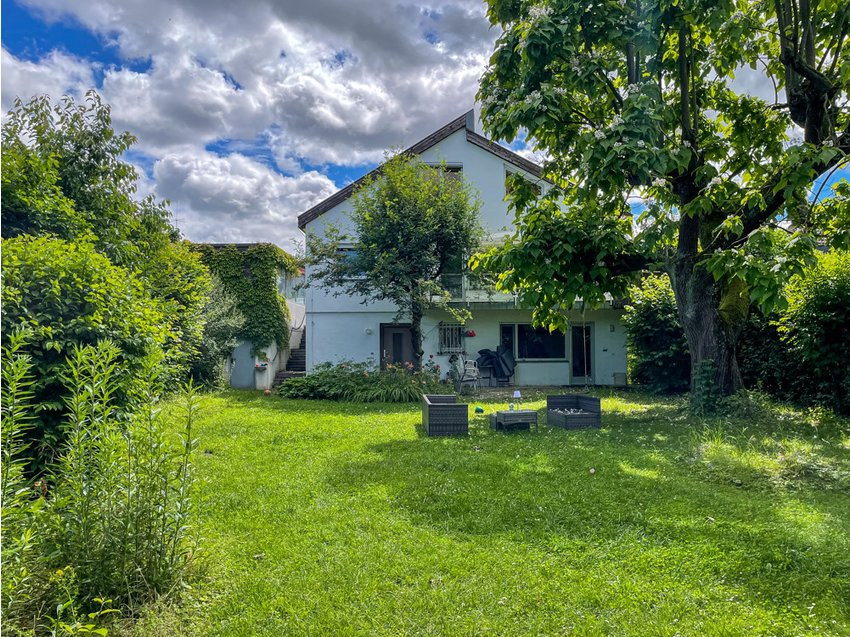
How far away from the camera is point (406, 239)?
1327 cm

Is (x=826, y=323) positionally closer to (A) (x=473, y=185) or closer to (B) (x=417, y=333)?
(B) (x=417, y=333)

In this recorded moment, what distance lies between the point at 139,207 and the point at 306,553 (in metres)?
6.86

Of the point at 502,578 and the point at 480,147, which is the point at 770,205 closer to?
the point at 502,578

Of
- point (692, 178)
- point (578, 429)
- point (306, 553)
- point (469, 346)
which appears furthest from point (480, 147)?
point (306, 553)

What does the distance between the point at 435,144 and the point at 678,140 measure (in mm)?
10413

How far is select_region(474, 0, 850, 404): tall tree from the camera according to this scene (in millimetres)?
6406

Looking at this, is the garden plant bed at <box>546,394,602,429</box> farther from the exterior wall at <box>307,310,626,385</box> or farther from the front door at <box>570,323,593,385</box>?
the front door at <box>570,323,593,385</box>

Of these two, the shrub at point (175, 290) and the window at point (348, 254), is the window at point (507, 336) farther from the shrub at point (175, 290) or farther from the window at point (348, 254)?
the shrub at point (175, 290)

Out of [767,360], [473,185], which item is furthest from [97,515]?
[473,185]

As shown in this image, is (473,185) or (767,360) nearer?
(767,360)

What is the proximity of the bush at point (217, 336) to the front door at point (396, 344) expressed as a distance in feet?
16.4

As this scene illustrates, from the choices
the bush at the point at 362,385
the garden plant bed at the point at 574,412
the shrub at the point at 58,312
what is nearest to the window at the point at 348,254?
the bush at the point at 362,385

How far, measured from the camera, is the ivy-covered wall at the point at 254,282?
54.6 ft

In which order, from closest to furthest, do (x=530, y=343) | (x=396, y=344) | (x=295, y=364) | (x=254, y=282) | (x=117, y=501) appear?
1. (x=117, y=501)
2. (x=530, y=343)
3. (x=254, y=282)
4. (x=396, y=344)
5. (x=295, y=364)
